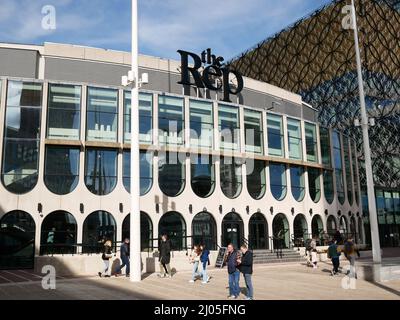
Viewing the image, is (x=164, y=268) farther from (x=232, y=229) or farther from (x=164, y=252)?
(x=232, y=229)

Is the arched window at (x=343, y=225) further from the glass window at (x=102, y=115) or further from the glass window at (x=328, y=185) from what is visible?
the glass window at (x=102, y=115)

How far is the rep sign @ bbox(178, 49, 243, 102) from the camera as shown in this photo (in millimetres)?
32906

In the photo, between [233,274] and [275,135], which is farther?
[275,135]

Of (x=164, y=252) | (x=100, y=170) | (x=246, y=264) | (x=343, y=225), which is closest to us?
(x=246, y=264)

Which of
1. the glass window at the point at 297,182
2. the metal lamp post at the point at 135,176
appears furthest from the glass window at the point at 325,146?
the metal lamp post at the point at 135,176

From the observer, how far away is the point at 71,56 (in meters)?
30.5

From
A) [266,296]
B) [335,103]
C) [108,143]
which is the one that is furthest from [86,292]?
[335,103]

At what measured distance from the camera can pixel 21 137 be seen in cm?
2620

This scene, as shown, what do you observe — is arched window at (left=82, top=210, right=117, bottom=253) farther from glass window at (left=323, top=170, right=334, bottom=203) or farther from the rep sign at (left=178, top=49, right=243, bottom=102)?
glass window at (left=323, top=170, right=334, bottom=203)

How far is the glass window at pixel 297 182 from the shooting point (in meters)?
35.7

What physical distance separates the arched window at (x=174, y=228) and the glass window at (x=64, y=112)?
768cm

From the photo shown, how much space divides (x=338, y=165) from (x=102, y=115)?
74.1ft

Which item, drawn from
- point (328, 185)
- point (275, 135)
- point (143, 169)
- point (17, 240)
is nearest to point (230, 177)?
point (275, 135)

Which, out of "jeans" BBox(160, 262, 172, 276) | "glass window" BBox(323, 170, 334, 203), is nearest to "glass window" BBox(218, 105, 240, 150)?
"glass window" BBox(323, 170, 334, 203)
